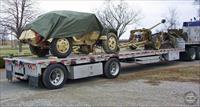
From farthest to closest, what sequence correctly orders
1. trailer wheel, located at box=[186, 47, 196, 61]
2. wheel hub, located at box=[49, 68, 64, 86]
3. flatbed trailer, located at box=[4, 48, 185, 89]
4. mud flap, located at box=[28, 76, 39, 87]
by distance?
trailer wheel, located at box=[186, 47, 196, 61] < wheel hub, located at box=[49, 68, 64, 86] < flatbed trailer, located at box=[4, 48, 185, 89] < mud flap, located at box=[28, 76, 39, 87]

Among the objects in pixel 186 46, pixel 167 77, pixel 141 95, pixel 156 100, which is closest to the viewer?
pixel 156 100

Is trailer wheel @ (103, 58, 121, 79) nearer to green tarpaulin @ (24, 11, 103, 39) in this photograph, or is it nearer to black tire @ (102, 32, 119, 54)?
black tire @ (102, 32, 119, 54)

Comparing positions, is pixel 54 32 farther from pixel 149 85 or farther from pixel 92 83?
pixel 149 85

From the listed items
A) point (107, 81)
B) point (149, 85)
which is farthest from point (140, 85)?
point (107, 81)

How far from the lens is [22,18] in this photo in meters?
31.1

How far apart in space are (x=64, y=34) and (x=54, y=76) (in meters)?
1.58

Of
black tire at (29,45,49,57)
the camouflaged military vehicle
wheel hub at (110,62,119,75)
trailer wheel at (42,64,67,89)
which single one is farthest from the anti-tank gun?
trailer wheel at (42,64,67,89)

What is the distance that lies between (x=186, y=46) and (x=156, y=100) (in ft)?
41.8

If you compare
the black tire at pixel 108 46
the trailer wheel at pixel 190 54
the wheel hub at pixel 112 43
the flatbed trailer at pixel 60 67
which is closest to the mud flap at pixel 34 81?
the flatbed trailer at pixel 60 67

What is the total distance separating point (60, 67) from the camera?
1134 cm

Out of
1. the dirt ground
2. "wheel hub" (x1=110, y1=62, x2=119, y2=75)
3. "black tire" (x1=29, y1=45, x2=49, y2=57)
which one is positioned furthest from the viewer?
"wheel hub" (x1=110, y1=62, x2=119, y2=75)

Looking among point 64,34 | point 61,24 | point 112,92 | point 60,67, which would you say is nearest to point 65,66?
point 60,67

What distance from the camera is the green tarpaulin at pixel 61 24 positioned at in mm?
11672

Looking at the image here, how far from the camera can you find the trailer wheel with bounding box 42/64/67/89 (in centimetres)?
1088
